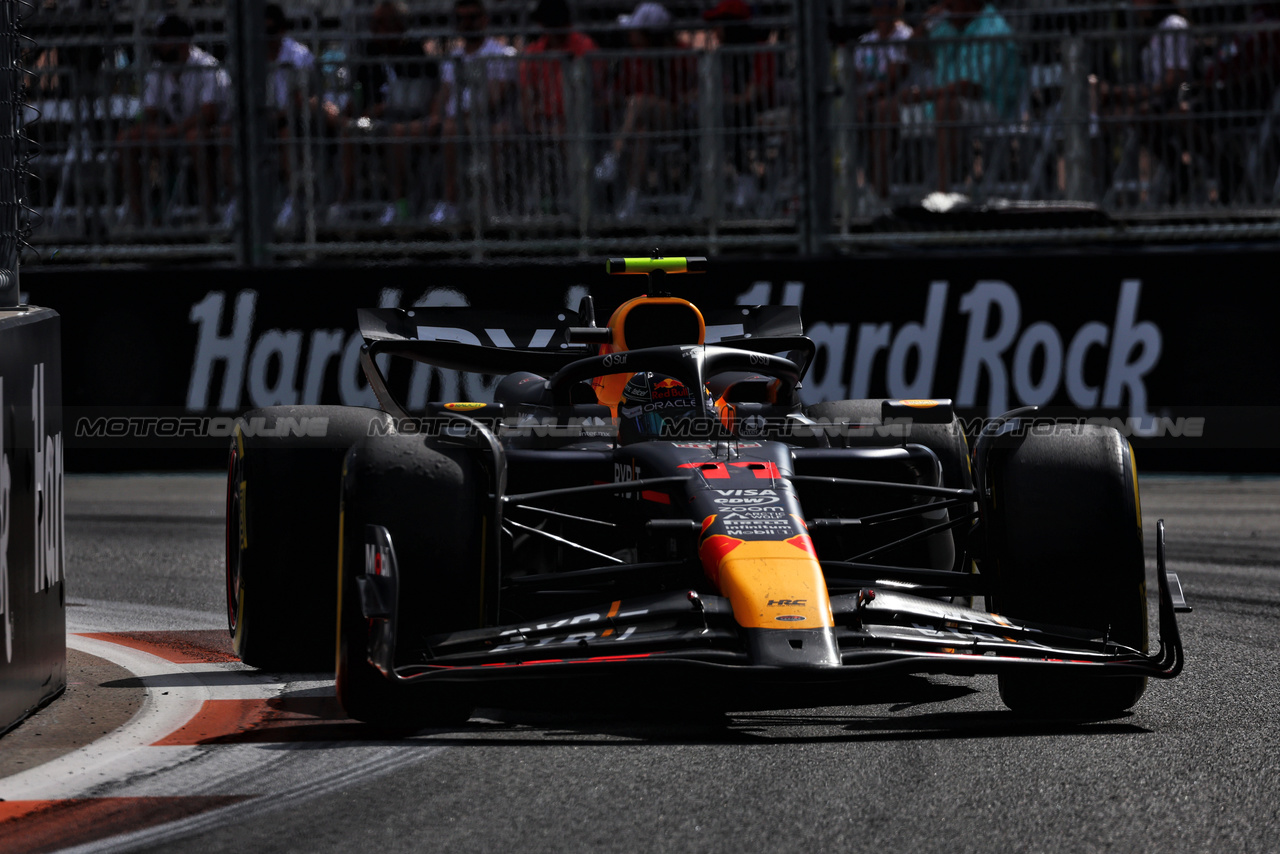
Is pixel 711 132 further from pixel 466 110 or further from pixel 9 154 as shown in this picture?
pixel 9 154

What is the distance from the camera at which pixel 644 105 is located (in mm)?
11906

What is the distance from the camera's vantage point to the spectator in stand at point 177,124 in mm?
11969

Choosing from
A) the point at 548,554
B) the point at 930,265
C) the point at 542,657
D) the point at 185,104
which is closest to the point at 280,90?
the point at 185,104

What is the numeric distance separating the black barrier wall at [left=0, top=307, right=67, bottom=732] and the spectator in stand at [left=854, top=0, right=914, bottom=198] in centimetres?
703

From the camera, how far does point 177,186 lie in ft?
39.5

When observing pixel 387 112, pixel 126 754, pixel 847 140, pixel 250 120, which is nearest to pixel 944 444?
pixel 126 754

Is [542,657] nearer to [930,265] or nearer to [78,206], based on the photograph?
[930,265]

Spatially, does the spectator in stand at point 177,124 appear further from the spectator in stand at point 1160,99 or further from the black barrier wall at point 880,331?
the spectator in stand at point 1160,99

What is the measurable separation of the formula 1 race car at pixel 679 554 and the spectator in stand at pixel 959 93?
5.25 m

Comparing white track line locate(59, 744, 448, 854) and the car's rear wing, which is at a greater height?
the car's rear wing

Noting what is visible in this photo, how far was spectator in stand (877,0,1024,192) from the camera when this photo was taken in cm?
1172

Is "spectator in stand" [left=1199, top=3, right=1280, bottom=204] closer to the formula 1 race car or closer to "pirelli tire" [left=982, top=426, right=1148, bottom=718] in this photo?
the formula 1 race car

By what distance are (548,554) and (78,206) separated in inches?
286

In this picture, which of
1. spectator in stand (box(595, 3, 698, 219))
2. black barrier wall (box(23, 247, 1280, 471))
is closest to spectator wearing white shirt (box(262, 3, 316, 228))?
black barrier wall (box(23, 247, 1280, 471))
